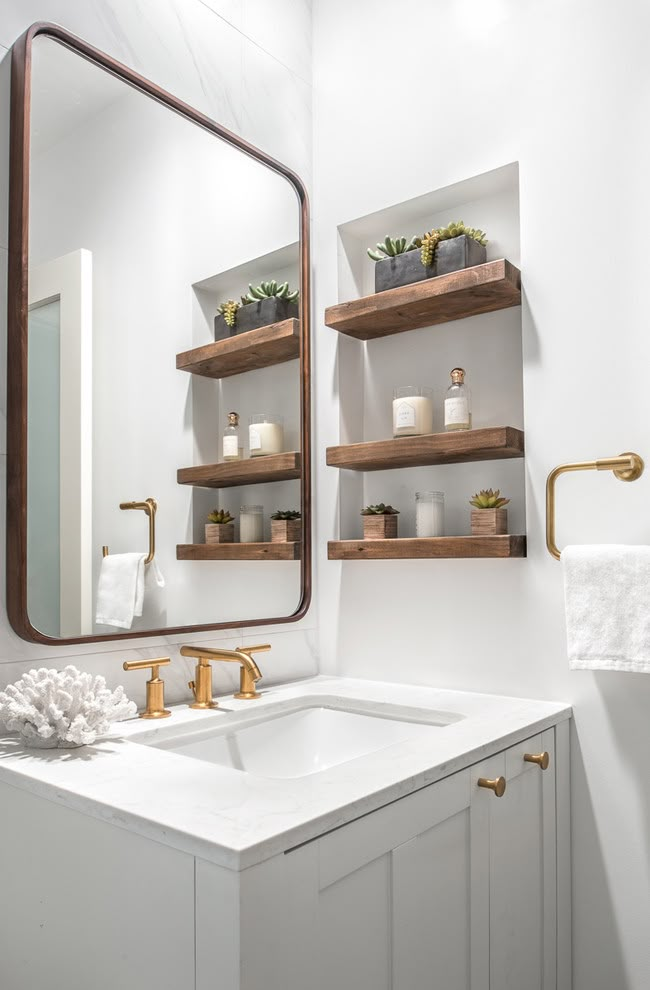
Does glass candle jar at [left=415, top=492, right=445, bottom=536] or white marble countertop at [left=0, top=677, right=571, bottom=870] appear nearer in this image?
white marble countertop at [left=0, top=677, right=571, bottom=870]

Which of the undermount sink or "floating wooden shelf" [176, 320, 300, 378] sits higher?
"floating wooden shelf" [176, 320, 300, 378]

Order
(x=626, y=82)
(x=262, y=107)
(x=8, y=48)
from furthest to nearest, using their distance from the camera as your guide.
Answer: (x=262, y=107), (x=626, y=82), (x=8, y=48)

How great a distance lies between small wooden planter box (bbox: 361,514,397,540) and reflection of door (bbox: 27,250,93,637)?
2.15 feet

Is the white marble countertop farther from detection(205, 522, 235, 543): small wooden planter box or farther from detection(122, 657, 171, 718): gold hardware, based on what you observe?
detection(205, 522, 235, 543): small wooden planter box

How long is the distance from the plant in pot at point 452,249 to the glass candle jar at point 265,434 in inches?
19.4

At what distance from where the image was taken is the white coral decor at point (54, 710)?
3.69 feet

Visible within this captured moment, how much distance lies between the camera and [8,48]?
1331mm

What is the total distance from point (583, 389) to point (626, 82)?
59cm

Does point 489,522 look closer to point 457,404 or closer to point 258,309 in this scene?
point 457,404

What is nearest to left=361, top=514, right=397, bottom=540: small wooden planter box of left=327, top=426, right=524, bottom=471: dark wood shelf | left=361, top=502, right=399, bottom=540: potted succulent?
left=361, top=502, right=399, bottom=540: potted succulent

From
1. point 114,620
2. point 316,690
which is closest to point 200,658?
point 114,620

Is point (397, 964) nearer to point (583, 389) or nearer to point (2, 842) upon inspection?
point (2, 842)

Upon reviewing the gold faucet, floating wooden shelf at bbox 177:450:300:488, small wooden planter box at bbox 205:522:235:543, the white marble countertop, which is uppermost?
floating wooden shelf at bbox 177:450:300:488

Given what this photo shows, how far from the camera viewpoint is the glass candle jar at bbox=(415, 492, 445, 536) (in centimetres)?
169
